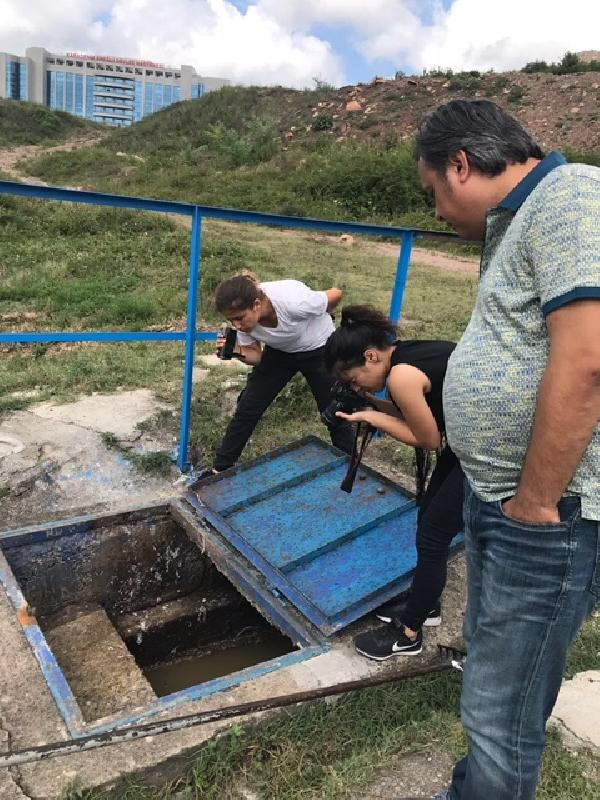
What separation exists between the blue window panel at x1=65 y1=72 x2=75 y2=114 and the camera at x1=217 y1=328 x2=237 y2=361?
319ft

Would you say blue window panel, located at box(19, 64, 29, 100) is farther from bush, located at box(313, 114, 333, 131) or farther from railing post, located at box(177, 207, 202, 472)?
railing post, located at box(177, 207, 202, 472)

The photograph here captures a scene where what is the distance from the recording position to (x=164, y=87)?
90438 mm

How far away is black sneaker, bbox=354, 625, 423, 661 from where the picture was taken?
7.56ft

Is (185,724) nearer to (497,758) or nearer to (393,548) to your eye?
(497,758)

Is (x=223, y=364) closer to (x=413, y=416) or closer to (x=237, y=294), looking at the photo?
(x=237, y=294)

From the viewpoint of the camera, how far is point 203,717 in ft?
6.02

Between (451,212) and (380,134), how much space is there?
2337 centimetres

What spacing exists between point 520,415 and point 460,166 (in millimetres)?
492

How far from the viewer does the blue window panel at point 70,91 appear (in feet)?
287

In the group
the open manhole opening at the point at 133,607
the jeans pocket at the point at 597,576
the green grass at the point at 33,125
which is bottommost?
the open manhole opening at the point at 133,607

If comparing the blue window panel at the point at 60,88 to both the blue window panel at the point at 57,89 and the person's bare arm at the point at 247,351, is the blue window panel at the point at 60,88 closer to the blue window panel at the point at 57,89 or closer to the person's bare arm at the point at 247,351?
the blue window panel at the point at 57,89

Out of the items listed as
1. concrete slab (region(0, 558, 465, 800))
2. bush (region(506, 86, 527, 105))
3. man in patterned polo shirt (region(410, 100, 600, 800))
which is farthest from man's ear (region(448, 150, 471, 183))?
bush (region(506, 86, 527, 105))

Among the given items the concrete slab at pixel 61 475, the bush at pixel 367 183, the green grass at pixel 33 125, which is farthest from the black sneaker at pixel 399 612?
the green grass at pixel 33 125

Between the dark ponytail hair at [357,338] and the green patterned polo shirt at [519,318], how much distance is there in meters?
0.88
